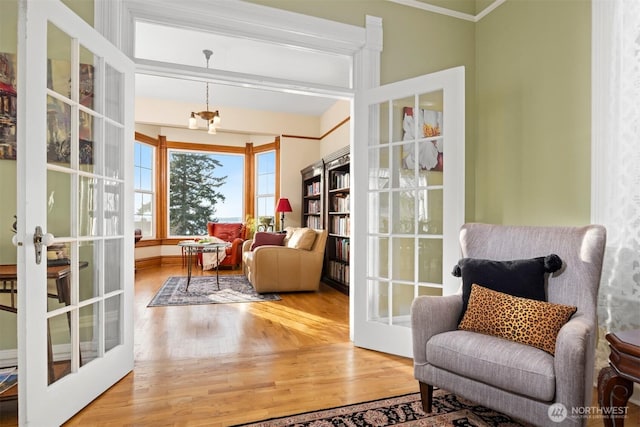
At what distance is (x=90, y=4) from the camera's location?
2258 mm

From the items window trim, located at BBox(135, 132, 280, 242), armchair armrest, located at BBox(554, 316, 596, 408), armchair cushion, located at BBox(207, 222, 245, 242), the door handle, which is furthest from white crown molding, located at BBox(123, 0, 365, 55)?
armchair cushion, located at BBox(207, 222, 245, 242)

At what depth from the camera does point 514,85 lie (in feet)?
Answer: 9.35

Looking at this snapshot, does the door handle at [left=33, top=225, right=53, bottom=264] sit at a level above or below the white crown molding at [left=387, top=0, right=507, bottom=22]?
below

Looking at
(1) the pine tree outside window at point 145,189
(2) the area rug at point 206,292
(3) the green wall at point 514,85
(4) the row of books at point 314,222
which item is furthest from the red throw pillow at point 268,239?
(3) the green wall at point 514,85

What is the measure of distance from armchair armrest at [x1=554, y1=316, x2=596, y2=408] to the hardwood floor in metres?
0.63

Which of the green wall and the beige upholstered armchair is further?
the beige upholstered armchair

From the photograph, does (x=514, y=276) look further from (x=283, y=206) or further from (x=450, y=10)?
(x=283, y=206)

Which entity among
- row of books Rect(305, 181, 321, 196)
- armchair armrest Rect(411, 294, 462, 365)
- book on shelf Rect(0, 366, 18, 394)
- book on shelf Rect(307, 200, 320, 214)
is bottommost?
book on shelf Rect(0, 366, 18, 394)

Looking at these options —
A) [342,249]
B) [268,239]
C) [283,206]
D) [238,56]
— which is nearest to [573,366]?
[342,249]

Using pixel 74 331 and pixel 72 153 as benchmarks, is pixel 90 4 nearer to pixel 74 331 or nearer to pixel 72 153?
pixel 72 153

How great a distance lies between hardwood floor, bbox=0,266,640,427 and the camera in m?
1.87

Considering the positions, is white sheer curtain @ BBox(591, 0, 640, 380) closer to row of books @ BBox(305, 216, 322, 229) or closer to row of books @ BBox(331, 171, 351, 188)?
row of books @ BBox(331, 171, 351, 188)

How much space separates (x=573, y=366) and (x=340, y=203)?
12.9 feet

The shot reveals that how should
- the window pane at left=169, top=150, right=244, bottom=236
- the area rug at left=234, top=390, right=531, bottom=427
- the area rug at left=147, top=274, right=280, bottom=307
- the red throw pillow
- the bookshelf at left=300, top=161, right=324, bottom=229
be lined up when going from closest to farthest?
the area rug at left=234, top=390, right=531, bottom=427, the area rug at left=147, top=274, right=280, bottom=307, the red throw pillow, the bookshelf at left=300, top=161, right=324, bottom=229, the window pane at left=169, top=150, right=244, bottom=236
